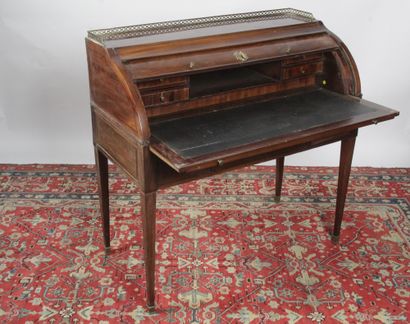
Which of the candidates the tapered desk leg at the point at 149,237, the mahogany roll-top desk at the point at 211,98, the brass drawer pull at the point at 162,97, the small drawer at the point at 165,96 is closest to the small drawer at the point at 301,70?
the mahogany roll-top desk at the point at 211,98

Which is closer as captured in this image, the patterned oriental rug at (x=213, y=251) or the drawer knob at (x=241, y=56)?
the drawer knob at (x=241, y=56)

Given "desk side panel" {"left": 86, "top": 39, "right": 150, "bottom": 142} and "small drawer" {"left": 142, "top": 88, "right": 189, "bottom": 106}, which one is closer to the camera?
"desk side panel" {"left": 86, "top": 39, "right": 150, "bottom": 142}

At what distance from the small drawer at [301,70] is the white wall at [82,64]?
1.18m

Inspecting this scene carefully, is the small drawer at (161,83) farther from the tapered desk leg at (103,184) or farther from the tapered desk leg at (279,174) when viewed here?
the tapered desk leg at (279,174)

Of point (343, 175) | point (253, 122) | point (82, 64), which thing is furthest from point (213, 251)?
point (82, 64)

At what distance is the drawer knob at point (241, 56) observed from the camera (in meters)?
2.72

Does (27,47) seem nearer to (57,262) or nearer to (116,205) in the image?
(116,205)

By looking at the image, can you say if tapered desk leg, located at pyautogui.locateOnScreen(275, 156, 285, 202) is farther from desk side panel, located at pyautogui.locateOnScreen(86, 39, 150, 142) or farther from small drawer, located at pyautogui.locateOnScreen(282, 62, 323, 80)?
desk side panel, located at pyautogui.locateOnScreen(86, 39, 150, 142)

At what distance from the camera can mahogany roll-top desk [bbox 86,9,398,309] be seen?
8.03 feet

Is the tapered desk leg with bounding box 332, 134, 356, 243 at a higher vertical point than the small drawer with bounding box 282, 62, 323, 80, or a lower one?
lower

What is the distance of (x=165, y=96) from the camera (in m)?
2.63

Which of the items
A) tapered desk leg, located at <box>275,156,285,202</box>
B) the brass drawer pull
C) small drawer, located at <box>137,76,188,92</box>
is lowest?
tapered desk leg, located at <box>275,156,285,202</box>

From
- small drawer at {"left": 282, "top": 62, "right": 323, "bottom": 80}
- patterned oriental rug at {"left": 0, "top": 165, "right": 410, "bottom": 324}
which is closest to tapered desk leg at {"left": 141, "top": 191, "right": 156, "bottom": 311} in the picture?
patterned oriental rug at {"left": 0, "top": 165, "right": 410, "bottom": 324}

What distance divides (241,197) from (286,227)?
46 cm
